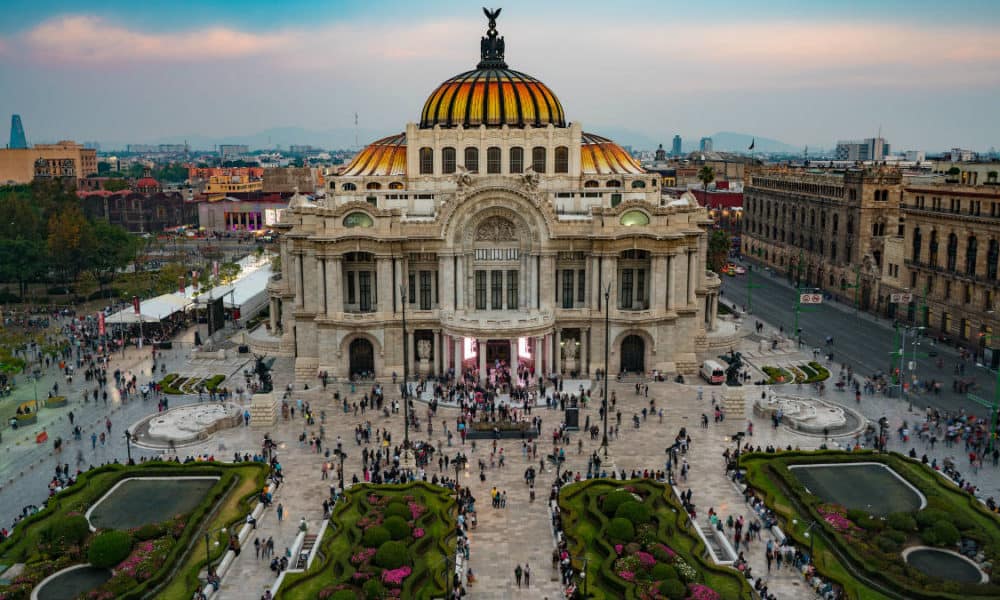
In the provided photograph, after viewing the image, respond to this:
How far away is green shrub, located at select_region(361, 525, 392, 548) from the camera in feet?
136

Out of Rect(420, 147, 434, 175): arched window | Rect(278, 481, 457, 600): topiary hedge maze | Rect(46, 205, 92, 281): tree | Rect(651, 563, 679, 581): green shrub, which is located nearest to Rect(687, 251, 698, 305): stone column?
Rect(420, 147, 434, 175): arched window

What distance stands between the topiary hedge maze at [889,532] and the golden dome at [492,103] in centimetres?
4266

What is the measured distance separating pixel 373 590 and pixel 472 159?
50.6m

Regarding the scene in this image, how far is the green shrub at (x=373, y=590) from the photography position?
121 feet

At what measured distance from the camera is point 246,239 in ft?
572

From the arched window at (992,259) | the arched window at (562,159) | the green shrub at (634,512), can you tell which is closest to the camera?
the green shrub at (634,512)

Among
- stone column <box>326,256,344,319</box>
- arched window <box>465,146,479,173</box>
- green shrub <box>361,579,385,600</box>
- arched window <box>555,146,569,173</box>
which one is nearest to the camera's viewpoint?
green shrub <box>361,579,385,600</box>

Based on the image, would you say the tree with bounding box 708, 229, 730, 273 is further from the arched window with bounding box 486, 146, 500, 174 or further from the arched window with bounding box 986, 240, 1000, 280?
the arched window with bounding box 486, 146, 500, 174

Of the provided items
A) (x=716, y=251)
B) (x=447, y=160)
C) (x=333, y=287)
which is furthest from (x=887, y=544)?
(x=716, y=251)

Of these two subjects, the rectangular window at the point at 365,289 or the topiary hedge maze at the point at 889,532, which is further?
the rectangular window at the point at 365,289

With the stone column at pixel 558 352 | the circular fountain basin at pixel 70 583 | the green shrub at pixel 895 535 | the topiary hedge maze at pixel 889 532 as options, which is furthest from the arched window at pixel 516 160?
the circular fountain basin at pixel 70 583

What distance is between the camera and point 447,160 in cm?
8069

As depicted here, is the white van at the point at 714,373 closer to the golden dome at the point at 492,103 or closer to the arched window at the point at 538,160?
the arched window at the point at 538,160

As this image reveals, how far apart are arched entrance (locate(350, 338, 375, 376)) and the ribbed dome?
22.8 m
